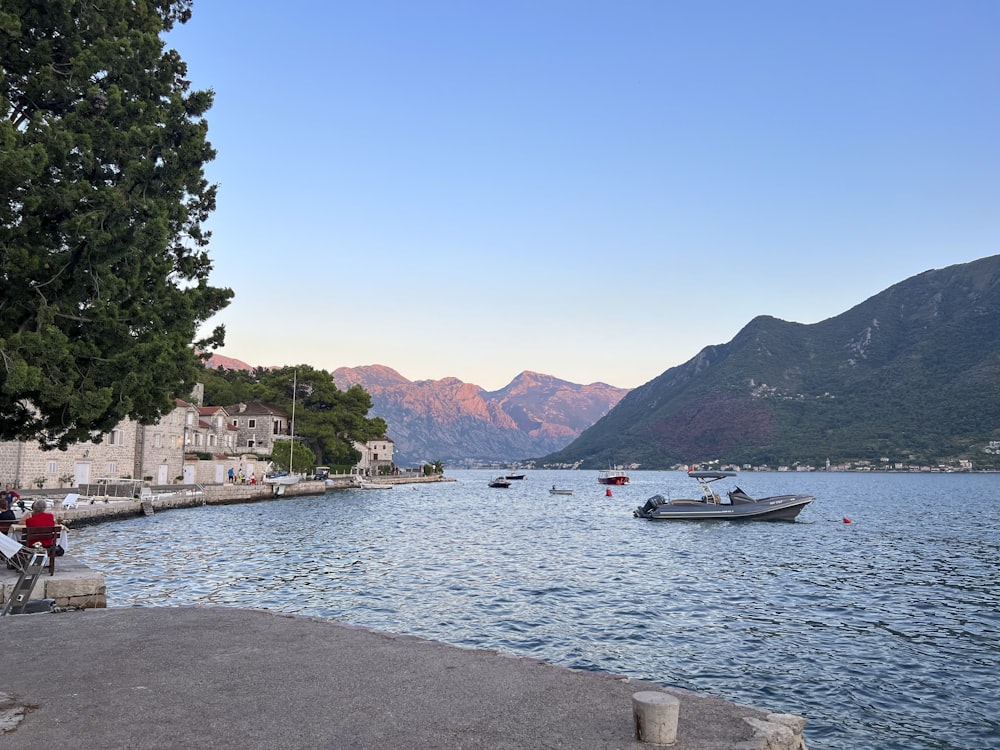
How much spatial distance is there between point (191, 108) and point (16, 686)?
17.3 m

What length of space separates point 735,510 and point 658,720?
55.9m

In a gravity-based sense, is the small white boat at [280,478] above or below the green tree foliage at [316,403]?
below

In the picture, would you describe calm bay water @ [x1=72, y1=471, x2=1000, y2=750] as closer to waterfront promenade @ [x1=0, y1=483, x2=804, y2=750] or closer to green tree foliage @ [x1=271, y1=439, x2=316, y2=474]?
waterfront promenade @ [x1=0, y1=483, x2=804, y2=750]

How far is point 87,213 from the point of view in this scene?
15.5 m

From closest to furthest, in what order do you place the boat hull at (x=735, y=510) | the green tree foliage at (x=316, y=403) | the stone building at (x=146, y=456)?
the stone building at (x=146, y=456), the boat hull at (x=735, y=510), the green tree foliage at (x=316, y=403)

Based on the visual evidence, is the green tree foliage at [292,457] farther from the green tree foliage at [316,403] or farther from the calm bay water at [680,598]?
the calm bay water at [680,598]

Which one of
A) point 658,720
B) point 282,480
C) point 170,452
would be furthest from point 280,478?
point 658,720

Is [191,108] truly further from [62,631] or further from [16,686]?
[16,686]

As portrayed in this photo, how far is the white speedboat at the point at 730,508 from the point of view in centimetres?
5881

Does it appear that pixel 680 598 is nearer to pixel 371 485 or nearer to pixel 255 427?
pixel 255 427

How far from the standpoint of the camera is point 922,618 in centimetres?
2147

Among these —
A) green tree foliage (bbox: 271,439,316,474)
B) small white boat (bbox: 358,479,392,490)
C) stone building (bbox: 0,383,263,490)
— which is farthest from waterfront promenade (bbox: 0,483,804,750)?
small white boat (bbox: 358,479,392,490)

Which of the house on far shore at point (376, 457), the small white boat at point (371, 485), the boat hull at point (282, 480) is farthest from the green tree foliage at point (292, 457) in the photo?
the house on far shore at point (376, 457)

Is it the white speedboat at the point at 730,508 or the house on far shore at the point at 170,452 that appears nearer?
the house on far shore at the point at 170,452
